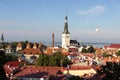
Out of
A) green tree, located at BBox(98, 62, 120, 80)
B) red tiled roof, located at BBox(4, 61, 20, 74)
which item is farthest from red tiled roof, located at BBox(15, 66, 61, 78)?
green tree, located at BBox(98, 62, 120, 80)

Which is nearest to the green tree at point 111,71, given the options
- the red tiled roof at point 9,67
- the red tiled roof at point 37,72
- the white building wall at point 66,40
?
the red tiled roof at point 37,72

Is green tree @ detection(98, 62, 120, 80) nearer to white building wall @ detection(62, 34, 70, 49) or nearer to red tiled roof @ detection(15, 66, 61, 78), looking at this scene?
red tiled roof @ detection(15, 66, 61, 78)

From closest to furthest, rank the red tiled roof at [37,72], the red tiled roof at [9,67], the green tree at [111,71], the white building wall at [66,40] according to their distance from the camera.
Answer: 1. the green tree at [111,71]
2. the red tiled roof at [37,72]
3. the red tiled roof at [9,67]
4. the white building wall at [66,40]

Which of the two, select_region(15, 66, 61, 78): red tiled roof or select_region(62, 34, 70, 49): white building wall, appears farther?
select_region(62, 34, 70, 49): white building wall

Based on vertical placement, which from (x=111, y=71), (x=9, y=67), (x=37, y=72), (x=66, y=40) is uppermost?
(x=66, y=40)

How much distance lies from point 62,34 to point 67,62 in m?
60.3

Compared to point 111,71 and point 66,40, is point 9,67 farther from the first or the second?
point 66,40

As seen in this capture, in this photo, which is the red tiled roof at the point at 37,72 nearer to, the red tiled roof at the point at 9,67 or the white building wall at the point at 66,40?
the red tiled roof at the point at 9,67

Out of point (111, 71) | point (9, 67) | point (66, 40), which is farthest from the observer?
point (66, 40)

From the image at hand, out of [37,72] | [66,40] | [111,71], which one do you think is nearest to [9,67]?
[37,72]

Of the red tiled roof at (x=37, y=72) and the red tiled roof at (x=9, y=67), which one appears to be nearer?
the red tiled roof at (x=37, y=72)

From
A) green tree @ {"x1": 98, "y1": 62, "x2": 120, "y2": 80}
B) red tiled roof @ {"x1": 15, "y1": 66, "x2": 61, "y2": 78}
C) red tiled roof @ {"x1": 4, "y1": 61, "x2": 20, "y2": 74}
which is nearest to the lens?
green tree @ {"x1": 98, "y1": 62, "x2": 120, "y2": 80}

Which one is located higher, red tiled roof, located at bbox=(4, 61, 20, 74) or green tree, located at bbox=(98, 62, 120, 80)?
green tree, located at bbox=(98, 62, 120, 80)

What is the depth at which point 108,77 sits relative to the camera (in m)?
15.3
